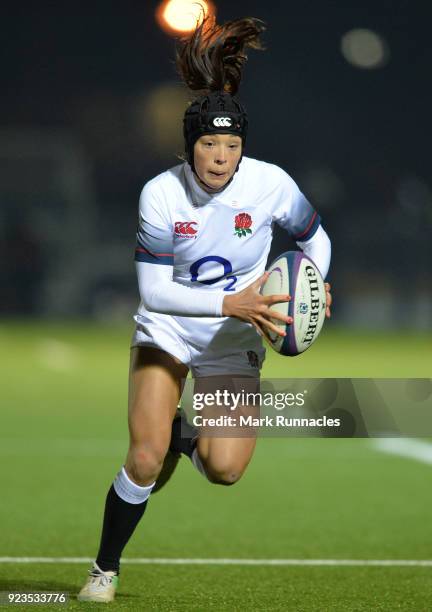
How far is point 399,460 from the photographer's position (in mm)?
10664

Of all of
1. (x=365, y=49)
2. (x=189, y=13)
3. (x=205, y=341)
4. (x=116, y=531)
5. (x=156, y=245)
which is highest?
(x=189, y=13)

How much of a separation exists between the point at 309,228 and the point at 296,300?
0.67 meters

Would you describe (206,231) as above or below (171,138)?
above

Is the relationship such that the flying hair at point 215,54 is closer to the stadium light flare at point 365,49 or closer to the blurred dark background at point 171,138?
the blurred dark background at point 171,138

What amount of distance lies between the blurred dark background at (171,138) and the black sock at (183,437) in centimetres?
2474

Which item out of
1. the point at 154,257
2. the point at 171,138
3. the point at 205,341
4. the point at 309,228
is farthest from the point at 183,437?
the point at 171,138

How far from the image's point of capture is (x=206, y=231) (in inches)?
216

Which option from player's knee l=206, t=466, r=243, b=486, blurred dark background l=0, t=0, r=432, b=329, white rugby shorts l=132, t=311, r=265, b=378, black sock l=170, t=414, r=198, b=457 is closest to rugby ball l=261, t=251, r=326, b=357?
white rugby shorts l=132, t=311, r=265, b=378

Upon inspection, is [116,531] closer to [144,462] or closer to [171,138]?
[144,462]

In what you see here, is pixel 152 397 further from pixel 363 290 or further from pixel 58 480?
pixel 363 290

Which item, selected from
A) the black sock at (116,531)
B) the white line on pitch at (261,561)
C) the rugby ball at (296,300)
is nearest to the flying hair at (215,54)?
the rugby ball at (296,300)

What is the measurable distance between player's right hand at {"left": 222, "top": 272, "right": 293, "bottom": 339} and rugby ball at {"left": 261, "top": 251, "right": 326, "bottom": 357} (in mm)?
118

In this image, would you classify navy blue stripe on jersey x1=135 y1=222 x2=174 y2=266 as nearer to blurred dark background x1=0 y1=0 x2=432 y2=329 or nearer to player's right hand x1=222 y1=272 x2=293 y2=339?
player's right hand x1=222 y1=272 x2=293 y2=339

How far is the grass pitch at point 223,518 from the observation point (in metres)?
5.71
